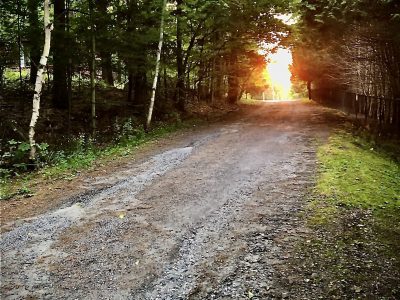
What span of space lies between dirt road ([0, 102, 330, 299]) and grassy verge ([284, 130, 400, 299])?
338 mm

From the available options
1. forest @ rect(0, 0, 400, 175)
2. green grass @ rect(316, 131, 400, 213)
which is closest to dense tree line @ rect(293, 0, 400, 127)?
forest @ rect(0, 0, 400, 175)

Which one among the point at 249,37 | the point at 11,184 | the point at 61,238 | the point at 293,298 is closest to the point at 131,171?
the point at 11,184

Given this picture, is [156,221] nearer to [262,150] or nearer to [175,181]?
[175,181]

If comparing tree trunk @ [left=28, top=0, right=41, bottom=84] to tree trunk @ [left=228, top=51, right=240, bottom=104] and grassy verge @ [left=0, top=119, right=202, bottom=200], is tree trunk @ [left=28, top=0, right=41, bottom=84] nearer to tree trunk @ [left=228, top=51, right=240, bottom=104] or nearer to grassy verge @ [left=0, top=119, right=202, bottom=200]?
grassy verge @ [left=0, top=119, right=202, bottom=200]

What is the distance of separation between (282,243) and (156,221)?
7.04 feet

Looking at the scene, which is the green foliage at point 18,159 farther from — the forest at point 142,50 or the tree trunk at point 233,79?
the tree trunk at point 233,79

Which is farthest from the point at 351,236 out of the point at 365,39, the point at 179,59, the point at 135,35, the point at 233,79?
the point at 233,79

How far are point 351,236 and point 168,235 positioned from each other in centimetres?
273

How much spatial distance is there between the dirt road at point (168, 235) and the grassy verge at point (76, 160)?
1.30 meters

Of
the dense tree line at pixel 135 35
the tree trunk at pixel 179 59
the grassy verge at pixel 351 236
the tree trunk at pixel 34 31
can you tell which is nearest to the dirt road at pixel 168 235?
the grassy verge at pixel 351 236

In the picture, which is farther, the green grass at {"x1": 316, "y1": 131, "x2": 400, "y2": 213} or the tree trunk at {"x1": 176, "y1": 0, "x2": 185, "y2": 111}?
the tree trunk at {"x1": 176, "y1": 0, "x2": 185, "y2": 111}

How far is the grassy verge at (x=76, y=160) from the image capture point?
910 centimetres

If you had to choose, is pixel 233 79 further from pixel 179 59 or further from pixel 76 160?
pixel 76 160

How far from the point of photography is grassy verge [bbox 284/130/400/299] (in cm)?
455
